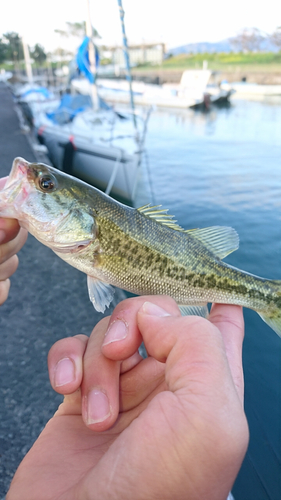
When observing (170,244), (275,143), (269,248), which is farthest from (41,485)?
(275,143)

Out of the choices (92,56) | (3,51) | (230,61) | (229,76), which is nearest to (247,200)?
(92,56)

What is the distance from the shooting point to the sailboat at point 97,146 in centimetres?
911

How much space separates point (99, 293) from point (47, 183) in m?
0.88

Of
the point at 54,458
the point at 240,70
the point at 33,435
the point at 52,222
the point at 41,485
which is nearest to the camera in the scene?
the point at 41,485

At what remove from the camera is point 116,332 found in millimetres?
1642

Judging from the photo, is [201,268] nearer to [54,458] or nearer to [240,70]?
[54,458]

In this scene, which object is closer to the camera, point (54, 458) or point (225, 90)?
point (54, 458)

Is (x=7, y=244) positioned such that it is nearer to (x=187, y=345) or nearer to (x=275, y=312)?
(x=187, y=345)

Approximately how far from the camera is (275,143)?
57.2ft

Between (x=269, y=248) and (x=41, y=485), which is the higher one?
(x=41, y=485)

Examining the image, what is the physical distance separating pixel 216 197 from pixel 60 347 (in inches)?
372

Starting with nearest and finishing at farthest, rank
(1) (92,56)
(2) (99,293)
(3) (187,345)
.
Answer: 1. (3) (187,345)
2. (2) (99,293)
3. (1) (92,56)

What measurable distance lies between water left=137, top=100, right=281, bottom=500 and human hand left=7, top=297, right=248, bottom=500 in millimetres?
2052

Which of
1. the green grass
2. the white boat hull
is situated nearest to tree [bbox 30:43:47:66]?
the green grass
